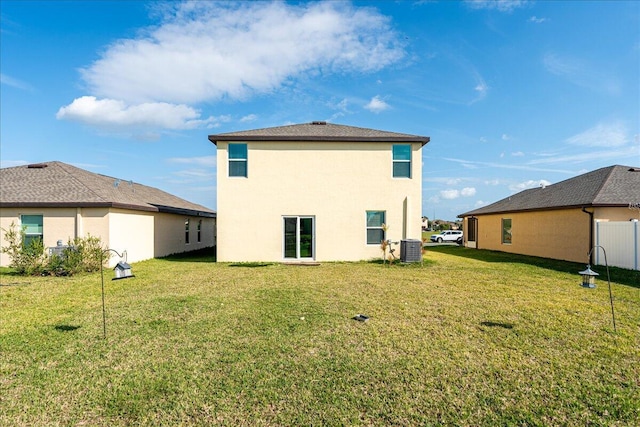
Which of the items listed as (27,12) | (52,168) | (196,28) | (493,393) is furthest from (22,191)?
(493,393)

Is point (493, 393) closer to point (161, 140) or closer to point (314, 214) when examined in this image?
point (314, 214)

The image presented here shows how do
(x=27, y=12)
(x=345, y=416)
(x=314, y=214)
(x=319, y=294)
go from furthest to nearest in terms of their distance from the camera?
1. (x=314, y=214)
2. (x=27, y=12)
3. (x=319, y=294)
4. (x=345, y=416)

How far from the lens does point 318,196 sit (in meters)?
13.8

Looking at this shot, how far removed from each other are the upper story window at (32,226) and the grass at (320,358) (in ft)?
19.6

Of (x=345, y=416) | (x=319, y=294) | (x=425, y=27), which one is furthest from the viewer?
(x=425, y=27)

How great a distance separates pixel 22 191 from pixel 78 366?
1334 centimetres

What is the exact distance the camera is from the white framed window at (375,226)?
13.9 m

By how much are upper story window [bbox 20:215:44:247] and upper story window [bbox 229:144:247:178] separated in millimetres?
7824

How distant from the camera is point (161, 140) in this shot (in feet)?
65.8

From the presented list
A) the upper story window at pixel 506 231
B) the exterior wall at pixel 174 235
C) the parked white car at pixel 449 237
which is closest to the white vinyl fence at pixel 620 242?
the upper story window at pixel 506 231

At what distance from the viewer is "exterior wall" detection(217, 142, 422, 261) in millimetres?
13656

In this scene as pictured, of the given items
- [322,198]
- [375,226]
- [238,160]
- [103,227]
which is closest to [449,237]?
[375,226]

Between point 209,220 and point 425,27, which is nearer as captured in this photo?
point 425,27

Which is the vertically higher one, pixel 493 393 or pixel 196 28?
pixel 196 28
